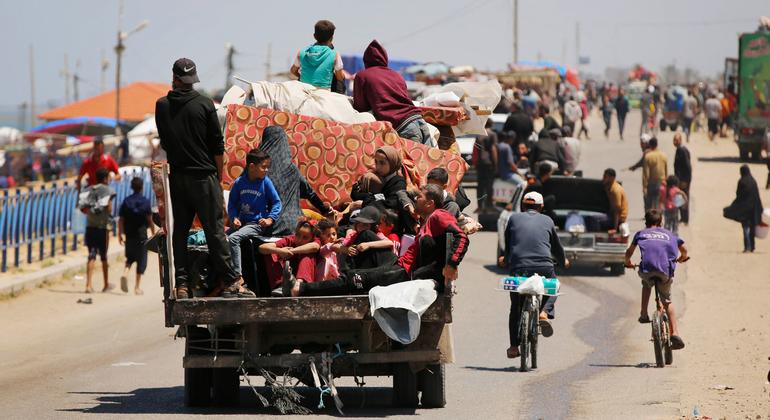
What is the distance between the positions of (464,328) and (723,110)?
41624 millimetres

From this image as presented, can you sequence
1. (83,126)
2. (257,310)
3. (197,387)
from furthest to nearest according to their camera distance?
(83,126) < (197,387) < (257,310)

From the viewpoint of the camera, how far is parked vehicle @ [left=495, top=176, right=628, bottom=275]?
76.8 ft

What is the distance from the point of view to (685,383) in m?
13.5

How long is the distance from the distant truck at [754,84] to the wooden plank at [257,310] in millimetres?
37298

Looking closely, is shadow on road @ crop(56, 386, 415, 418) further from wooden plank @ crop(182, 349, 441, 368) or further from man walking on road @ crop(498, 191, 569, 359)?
man walking on road @ crop(498, 191, 569, 359)

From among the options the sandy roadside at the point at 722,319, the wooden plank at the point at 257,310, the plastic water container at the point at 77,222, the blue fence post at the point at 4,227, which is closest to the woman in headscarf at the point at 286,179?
the wooden plank at the point at 257,310

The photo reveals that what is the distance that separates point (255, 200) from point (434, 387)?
6.75ft

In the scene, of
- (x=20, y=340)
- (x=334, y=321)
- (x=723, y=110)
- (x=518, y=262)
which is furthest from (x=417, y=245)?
(x=723, y=110)

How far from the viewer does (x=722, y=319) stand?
19.7 m

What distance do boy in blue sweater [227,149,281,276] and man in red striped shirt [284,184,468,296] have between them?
2.09 ft

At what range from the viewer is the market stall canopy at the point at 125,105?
6588 centimetres

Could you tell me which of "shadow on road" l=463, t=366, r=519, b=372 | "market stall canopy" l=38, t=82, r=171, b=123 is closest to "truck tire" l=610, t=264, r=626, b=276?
"shadow on road" l=463, t=366, r=519, b=372

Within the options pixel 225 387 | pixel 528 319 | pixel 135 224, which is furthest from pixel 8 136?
pixel 225 387

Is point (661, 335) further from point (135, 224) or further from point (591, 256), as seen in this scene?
point (135, 224)
